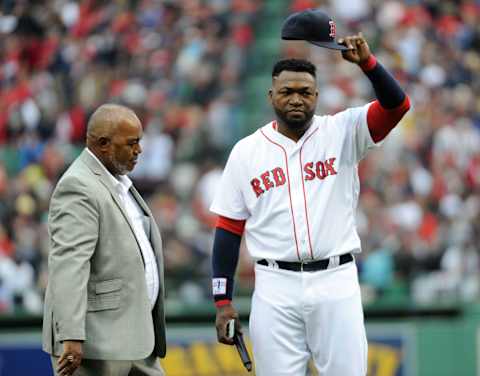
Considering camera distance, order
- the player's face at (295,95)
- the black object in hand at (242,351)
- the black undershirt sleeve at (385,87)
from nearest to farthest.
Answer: the black undershirt sleeve at (385,87) → the player's face at (295,95) → the black object in hand at (242,351)

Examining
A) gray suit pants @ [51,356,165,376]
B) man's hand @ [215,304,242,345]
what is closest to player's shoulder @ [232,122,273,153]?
man's hand @ [215,304,242,345]

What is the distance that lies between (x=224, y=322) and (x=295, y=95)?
3.92 ft

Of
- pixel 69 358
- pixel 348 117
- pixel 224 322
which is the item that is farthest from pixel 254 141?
pixel 69 358

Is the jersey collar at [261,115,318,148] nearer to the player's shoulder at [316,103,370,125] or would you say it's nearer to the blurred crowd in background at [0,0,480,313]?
the player's shoulder at [316,103,370,125]

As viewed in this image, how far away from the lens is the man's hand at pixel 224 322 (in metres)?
5.55

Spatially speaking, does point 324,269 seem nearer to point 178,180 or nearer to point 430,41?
point 178,180

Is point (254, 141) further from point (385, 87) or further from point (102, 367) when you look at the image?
point (102, 367)

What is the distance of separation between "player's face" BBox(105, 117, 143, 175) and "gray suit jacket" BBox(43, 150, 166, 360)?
9 centimetres

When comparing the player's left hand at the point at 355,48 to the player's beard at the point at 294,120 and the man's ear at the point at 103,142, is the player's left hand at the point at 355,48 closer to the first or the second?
the player's beard at the point at 294,120

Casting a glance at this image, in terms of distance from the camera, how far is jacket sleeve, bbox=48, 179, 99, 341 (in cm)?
482

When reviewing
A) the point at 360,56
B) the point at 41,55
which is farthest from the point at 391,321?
the point at 41,55

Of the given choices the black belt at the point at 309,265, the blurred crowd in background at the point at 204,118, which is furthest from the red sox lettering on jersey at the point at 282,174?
the blurred crowd in background at the point at 204,118

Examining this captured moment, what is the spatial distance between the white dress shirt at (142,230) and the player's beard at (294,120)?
31.9 inches

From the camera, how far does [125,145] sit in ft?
16.9
